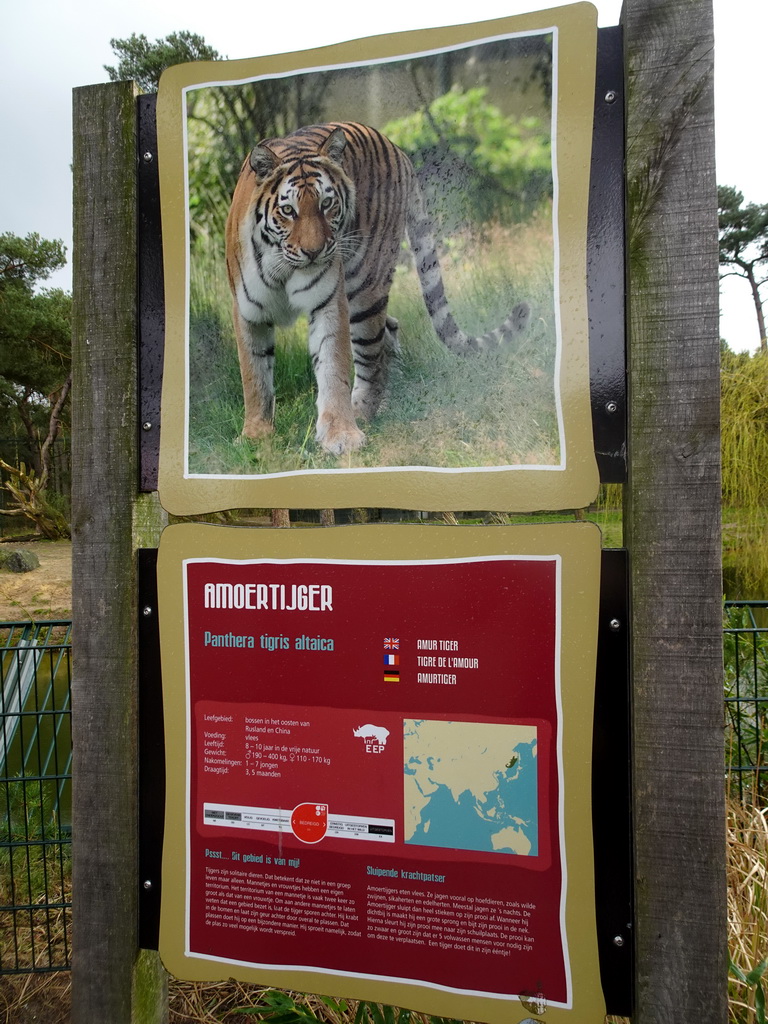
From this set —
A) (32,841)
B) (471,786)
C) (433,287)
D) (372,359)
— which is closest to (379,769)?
(471,786)

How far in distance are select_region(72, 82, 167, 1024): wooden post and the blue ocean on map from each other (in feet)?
1.90

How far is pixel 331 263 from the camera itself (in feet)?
4.06

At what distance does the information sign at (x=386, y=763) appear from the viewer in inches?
44.4

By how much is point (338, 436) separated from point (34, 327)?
1602cm

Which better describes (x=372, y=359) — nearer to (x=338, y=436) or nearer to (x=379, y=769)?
(x=338, y=436)

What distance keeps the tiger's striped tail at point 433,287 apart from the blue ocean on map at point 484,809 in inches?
26.7

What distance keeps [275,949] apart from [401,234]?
1.31 m

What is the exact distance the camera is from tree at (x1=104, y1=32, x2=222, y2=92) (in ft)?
45.6

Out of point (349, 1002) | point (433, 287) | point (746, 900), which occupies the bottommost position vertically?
point (349, 1002)

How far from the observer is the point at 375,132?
1.20 m

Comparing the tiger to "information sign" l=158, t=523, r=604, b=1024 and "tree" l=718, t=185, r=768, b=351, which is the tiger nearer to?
"information sign" l=158, t=523, r=604, b=1024

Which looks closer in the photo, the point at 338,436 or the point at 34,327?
the point at 338,436

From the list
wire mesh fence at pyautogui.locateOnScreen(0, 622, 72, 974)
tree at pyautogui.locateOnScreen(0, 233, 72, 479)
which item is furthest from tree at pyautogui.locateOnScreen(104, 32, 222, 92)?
wire mesh fence at pyautogui.locateOnScreen(0, 622, 72, 974)

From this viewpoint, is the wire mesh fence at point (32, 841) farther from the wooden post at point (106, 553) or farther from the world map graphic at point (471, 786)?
the world map graphic at point (471, 786)
